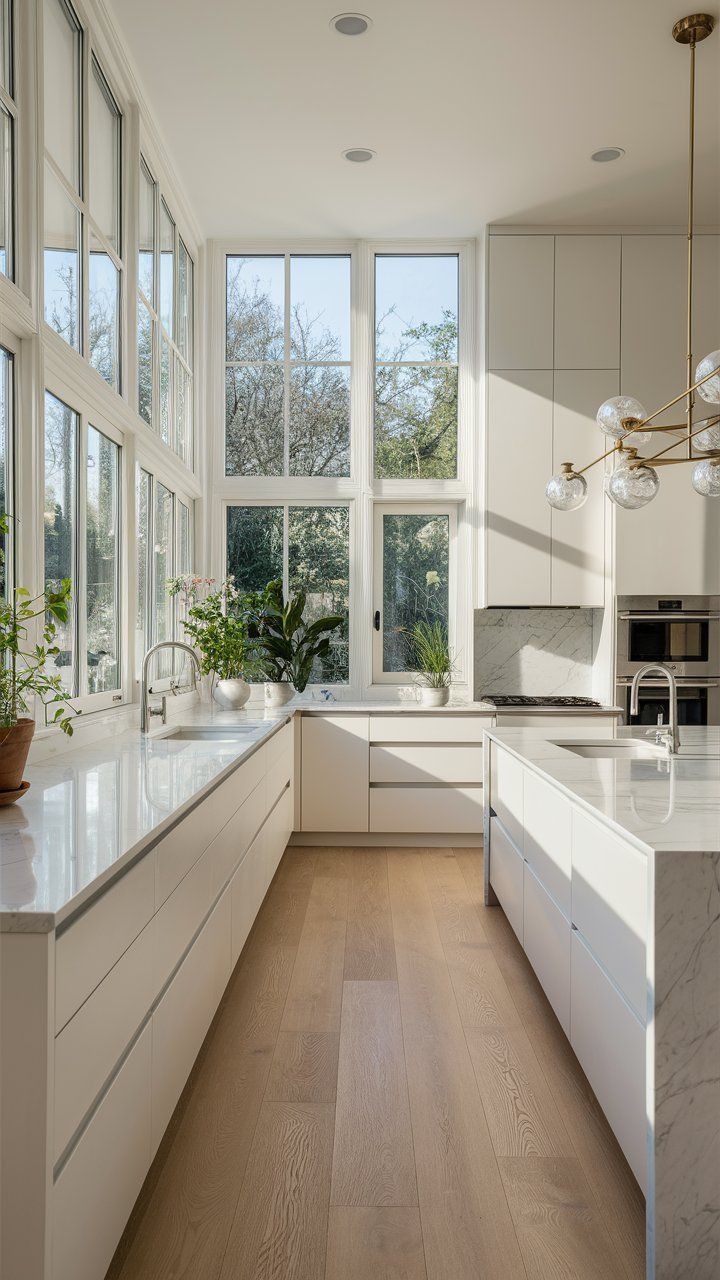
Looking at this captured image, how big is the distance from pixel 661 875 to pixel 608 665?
347 centimetres

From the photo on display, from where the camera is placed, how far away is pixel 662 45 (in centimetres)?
331

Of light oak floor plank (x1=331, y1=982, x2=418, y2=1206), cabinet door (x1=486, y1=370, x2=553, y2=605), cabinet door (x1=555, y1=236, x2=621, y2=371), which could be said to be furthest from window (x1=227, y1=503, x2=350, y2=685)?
light oak floor plank (x1=331, y1=982, x2=418, y2=1206)

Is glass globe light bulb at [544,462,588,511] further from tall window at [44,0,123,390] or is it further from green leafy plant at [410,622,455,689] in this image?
green leafy plant at [410,622,455,689]

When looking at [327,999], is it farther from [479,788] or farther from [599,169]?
[599,169]

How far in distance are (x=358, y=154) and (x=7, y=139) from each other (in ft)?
7.27

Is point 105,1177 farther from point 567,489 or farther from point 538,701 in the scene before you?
point 538,701

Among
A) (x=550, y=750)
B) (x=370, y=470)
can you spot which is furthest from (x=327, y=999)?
(x=370, y=470)

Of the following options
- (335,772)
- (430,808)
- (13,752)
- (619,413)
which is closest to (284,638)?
(335,772)

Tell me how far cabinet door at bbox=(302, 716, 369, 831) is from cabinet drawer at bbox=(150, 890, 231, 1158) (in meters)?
2.07

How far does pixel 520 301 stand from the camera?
16.0 feet

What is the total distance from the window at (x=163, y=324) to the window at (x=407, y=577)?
1.29 meters

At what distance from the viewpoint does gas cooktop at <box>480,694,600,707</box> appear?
4.80m

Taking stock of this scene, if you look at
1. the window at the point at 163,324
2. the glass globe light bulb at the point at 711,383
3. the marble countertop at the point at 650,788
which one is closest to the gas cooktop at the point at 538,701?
the marble countertop at the point at 650,788

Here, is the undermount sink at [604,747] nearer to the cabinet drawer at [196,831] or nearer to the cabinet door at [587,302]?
the cabinet drawer at [196,831]
